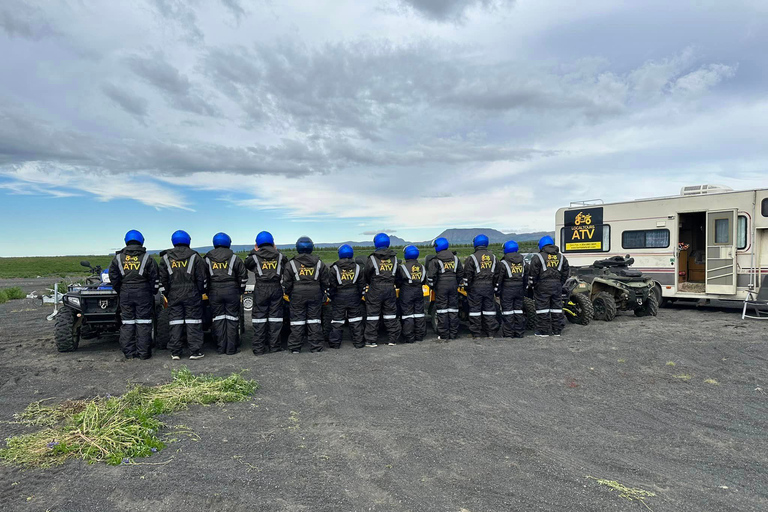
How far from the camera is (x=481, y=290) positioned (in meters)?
9.24

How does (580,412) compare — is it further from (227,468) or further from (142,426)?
(142,426)

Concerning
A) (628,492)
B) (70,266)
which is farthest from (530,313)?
(70,266)

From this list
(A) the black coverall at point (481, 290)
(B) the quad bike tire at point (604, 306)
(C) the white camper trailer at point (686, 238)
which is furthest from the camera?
(C) the white camper trailer at point (686, 238)

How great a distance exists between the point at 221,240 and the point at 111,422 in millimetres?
4458

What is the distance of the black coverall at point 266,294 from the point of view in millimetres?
8266

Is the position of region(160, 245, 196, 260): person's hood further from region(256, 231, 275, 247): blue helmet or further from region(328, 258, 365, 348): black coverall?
region(328, 258, 365, 348): black coverall

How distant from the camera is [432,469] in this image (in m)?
3.74

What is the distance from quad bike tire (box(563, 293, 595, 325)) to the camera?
10.5 metres

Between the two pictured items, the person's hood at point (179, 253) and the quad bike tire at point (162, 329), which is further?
the quad bike tire at point (162, 329)

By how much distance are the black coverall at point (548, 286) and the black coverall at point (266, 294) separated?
5239mm

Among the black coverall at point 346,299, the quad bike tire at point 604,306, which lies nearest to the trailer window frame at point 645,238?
the quad bike tire at point 604,306

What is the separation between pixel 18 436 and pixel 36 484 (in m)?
1.25

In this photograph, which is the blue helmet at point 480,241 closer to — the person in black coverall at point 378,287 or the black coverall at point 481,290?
the black coverall at point 481,290

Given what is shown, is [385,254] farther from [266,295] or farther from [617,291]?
[617,291]
